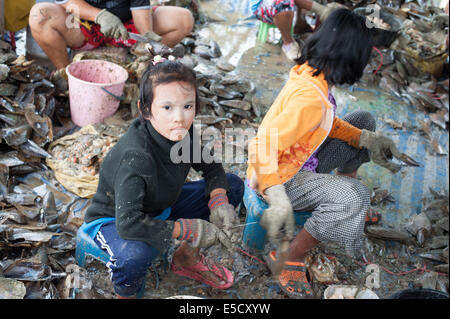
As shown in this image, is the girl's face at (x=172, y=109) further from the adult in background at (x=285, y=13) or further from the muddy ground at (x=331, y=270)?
the adult in background at (x=285, y=13)

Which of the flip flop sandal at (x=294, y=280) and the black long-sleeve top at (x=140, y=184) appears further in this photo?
the flip flop sandal at (x=294, y=280)

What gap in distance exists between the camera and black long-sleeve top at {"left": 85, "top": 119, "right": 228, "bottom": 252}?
4.74 feet

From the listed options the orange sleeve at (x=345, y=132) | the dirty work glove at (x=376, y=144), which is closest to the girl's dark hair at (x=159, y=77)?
the orange sleeve at (x=345, y=132)

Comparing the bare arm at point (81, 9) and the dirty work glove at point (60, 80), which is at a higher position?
the bare arm at point (81, 9)

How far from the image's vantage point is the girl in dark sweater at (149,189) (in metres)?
1.46

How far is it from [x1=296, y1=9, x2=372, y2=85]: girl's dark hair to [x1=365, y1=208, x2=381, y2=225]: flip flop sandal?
1.00 metres

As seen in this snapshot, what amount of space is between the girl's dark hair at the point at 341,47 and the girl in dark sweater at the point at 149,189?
59cm

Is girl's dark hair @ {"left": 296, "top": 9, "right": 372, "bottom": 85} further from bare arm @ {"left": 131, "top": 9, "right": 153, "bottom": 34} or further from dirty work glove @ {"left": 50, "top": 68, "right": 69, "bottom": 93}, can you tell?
dirty work glove @ {"left": 50, "top": 68, "right": 69, "bottom": 93}

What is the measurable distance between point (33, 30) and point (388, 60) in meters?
3.51

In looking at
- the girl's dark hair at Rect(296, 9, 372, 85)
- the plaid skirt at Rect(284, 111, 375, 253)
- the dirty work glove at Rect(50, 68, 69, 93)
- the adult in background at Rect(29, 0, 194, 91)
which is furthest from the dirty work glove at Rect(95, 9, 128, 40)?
the plaid skirt at Rect(284, 111, 375, 253)

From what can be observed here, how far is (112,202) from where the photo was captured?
162cm

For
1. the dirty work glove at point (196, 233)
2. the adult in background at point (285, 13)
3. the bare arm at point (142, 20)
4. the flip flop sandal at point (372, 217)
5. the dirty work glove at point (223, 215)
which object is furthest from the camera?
the adult in background at point (285, 13)
